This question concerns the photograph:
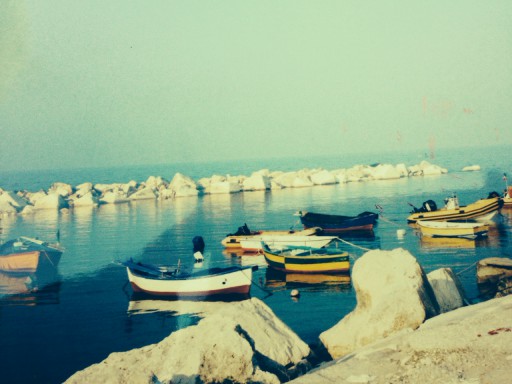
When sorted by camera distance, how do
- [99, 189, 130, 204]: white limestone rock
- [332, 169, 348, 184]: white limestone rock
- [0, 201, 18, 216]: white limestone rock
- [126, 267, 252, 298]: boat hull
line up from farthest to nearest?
[332, 169, 348, 184]: white limestone rock
[99, 189, 130, 204]: white limestone rock
[0, 201, 18, 216]: white limestone rock
[126, 267, 252, 298]: boat hull

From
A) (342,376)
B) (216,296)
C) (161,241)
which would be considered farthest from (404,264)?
(161,241)

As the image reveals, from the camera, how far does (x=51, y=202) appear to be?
259 feet

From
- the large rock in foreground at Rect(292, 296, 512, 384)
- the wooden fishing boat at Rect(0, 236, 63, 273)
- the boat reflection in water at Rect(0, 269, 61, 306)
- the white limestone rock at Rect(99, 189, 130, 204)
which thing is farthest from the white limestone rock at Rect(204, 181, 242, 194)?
the large rock in foreground at Rect(292, 296, 512, 384)

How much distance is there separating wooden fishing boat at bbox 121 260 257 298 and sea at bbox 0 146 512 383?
2.50 ft

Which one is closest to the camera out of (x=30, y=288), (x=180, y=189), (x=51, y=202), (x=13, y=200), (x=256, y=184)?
(x=30, y=288)

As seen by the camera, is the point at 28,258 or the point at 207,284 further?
the point at 28,258

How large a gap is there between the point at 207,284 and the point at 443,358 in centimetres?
1730

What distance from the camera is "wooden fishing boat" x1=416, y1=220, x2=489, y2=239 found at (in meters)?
37.6

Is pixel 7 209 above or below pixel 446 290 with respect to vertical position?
above

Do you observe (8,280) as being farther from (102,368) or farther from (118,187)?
(118,187)

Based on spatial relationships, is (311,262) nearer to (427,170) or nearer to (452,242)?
(452,242)

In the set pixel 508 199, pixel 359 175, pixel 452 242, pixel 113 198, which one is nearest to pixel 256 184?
pixel 359 175

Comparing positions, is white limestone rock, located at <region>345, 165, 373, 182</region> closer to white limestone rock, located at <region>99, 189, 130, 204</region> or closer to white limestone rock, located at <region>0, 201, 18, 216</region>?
white limestone rock, located at <region>99, 189, 130, 204</region>

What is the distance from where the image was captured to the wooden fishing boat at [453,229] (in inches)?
1481
